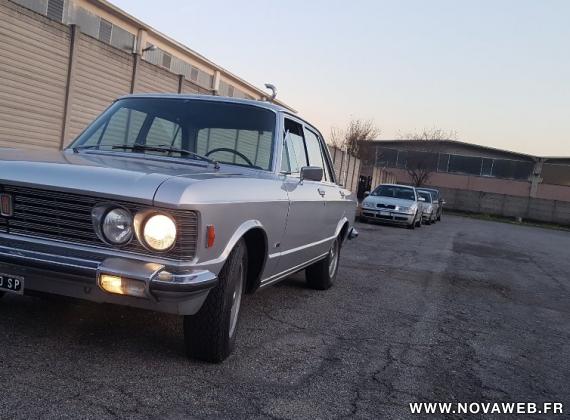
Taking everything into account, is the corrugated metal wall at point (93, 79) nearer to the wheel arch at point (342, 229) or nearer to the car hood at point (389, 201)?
the wheel arch at point (342, 229)

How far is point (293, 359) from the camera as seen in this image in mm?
4016

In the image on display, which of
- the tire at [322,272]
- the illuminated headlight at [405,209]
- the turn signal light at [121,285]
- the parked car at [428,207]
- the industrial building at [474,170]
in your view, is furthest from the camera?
the industrial building at [474,170]

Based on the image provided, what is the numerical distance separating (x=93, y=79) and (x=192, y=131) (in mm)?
7294

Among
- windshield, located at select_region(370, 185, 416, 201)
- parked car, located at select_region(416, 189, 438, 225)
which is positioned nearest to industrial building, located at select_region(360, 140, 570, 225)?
parked car, located at select_region(416, 189, 438, 225)

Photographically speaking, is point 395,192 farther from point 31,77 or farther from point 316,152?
point 316,152

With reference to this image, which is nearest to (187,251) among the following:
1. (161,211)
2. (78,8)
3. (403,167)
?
(161,211)

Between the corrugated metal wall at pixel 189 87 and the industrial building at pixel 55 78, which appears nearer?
the industrial building at pixel 55 78

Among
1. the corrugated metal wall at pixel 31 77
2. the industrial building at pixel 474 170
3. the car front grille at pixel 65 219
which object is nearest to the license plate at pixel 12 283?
the car front grille at pixel 65 219

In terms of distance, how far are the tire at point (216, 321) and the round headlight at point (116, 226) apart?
64cm

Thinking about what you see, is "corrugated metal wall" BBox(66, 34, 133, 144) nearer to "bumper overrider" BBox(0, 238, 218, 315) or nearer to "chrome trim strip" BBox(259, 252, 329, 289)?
"chrome trim strip" BBox(259, 252, 329, 289)

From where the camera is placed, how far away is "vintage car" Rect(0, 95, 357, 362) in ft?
10.1

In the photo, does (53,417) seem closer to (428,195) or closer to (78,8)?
(78,8)

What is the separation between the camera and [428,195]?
25953mm

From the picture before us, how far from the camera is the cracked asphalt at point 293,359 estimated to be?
10.1 ft
